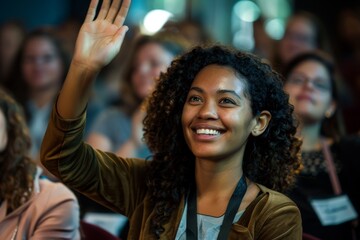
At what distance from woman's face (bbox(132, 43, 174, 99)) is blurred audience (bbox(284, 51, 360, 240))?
0.74m

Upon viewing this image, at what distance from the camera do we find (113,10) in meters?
2.09

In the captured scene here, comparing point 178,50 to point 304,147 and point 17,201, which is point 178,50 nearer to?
point 304,147

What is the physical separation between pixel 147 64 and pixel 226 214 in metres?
2.13

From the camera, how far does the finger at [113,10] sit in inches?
81.7

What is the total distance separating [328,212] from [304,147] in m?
0.46

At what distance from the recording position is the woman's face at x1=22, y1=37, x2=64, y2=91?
15.0ft

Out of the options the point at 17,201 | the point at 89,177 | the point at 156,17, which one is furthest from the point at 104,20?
the point at 156,17

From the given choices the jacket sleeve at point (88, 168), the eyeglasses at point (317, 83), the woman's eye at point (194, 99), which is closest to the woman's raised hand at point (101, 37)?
the jacket sleeve at point (88, 168)

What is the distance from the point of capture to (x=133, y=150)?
3.82 m

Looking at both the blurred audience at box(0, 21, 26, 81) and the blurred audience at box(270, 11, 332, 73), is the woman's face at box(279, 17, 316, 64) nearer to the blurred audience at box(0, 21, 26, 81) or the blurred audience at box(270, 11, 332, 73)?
the blurred audience at box(270, 11, 332, 73)

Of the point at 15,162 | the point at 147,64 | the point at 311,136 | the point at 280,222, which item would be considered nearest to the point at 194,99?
the point at 280,222

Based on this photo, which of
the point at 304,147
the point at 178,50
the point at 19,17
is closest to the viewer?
the point at 304,147

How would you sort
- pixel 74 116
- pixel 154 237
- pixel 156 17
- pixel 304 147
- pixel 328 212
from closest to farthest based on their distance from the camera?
pixel 74 116
pixel 154 237
pixel 328 212
pixel 304 147
pixel 156 17

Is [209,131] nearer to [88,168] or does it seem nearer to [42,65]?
[88,168]
